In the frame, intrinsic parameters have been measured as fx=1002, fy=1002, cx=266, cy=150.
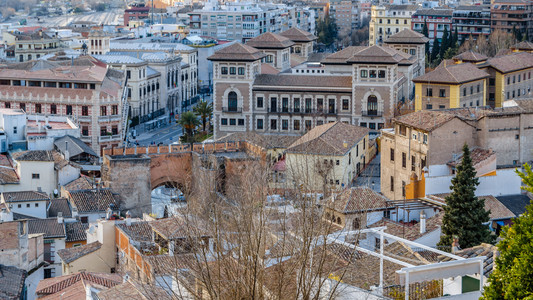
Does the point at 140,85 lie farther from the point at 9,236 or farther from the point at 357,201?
the point at 357,201

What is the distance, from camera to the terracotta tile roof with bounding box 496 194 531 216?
116 ft

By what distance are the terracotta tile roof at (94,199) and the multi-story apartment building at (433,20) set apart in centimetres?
7595

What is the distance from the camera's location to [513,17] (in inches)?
4264

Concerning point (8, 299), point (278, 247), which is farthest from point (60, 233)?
point (278, 247)

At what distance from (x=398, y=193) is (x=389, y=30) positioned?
76487 mm

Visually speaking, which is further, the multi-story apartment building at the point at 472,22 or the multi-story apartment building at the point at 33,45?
the multi-story apartment building at the point at 472,22

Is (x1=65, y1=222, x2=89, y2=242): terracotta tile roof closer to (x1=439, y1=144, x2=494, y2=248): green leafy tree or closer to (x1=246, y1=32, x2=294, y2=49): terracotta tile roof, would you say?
(x1=439, y1=144, x2=494, y2=248): green leafy tree

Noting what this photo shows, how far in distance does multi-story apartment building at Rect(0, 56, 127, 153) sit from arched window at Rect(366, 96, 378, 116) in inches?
660

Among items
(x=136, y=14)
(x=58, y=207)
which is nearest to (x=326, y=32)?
(x=136, y=14)

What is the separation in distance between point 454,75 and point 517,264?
4852 centimetres

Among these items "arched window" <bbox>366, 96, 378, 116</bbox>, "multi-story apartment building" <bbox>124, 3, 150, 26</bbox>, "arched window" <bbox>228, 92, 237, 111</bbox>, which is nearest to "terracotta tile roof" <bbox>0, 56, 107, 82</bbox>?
"arched window" <bbox>228, 92, 237, 111</bbox>

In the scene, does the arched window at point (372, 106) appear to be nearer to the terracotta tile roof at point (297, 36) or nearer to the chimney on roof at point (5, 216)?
the terracotta tile roof at point (297, 36)

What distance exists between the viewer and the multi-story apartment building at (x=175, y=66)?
89625mm

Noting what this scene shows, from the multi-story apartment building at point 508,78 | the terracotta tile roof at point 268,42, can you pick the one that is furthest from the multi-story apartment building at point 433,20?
the multi-story apartment building at point 508,78
